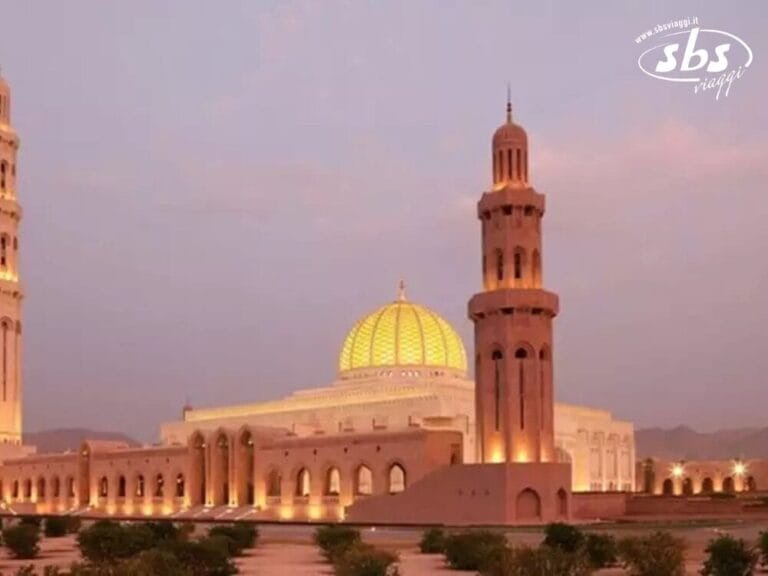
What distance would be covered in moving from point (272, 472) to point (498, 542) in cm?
2333

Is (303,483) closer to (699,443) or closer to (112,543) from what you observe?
(112,543)

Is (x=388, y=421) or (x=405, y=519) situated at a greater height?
(x=388, y=421)

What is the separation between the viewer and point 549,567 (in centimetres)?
1330

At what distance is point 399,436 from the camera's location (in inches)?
1383

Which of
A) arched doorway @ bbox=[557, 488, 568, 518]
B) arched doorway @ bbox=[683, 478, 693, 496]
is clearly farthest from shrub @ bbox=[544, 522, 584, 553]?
arched doorway @ bbox=[683, 478, 693, 496]

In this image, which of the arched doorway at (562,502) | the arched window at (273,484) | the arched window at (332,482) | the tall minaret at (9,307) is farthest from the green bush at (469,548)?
the tall minaret at (9,307)

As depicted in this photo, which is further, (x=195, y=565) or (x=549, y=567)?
(x=195, y=565)

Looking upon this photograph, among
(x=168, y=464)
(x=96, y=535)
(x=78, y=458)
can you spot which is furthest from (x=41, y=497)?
(x=96, y=535)

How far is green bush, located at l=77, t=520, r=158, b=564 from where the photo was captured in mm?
19125

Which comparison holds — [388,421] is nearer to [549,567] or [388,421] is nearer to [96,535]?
[96,535]

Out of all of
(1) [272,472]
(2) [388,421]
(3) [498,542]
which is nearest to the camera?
(3) [498,542]

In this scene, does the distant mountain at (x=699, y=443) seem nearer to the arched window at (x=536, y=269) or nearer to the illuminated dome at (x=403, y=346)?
the illuminated dome at (x=403, y=346)

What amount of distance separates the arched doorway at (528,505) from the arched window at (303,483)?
1004 centimetres

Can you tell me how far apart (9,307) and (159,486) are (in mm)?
14596
